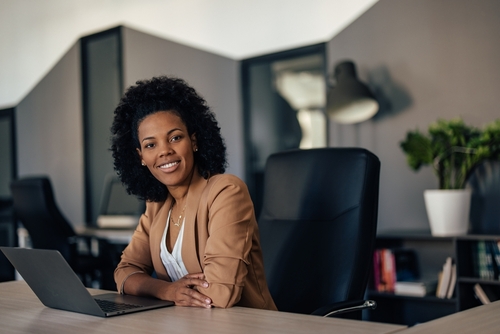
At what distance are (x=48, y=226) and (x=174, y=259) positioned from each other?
2978 millimetres

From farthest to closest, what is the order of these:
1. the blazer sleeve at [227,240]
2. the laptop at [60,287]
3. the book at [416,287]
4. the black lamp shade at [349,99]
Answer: the black lamp shade at [349,99] → the book at [416,287] → the blazer sleeve at [227,240] → the laptop at [60,287]

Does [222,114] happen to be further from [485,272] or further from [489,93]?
[485,272]

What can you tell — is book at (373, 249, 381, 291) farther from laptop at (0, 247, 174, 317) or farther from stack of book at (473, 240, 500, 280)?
laptop at (0, 247, 174, 317)

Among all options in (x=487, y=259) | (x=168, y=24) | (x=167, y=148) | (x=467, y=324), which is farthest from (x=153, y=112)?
(x=168, y=24)

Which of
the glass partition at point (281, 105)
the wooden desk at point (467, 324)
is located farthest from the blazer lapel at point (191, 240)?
the glass partition at point (281, 105)

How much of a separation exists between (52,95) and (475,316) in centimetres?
587

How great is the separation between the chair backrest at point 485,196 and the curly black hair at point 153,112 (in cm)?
239

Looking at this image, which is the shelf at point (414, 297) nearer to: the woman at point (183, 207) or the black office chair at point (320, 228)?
the black office chair at point (320, 228)

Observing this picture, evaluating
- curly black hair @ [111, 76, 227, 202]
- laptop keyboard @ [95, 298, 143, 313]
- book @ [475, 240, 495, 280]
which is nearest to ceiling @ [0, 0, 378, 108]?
book @ [475, 240, 495, 280]

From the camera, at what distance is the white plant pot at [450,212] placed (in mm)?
3490

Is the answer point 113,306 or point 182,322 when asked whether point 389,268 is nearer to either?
point 113,306

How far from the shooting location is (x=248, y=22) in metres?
4.99

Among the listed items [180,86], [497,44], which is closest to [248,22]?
[497,44]

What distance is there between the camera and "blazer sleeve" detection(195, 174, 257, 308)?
4.87 ft
